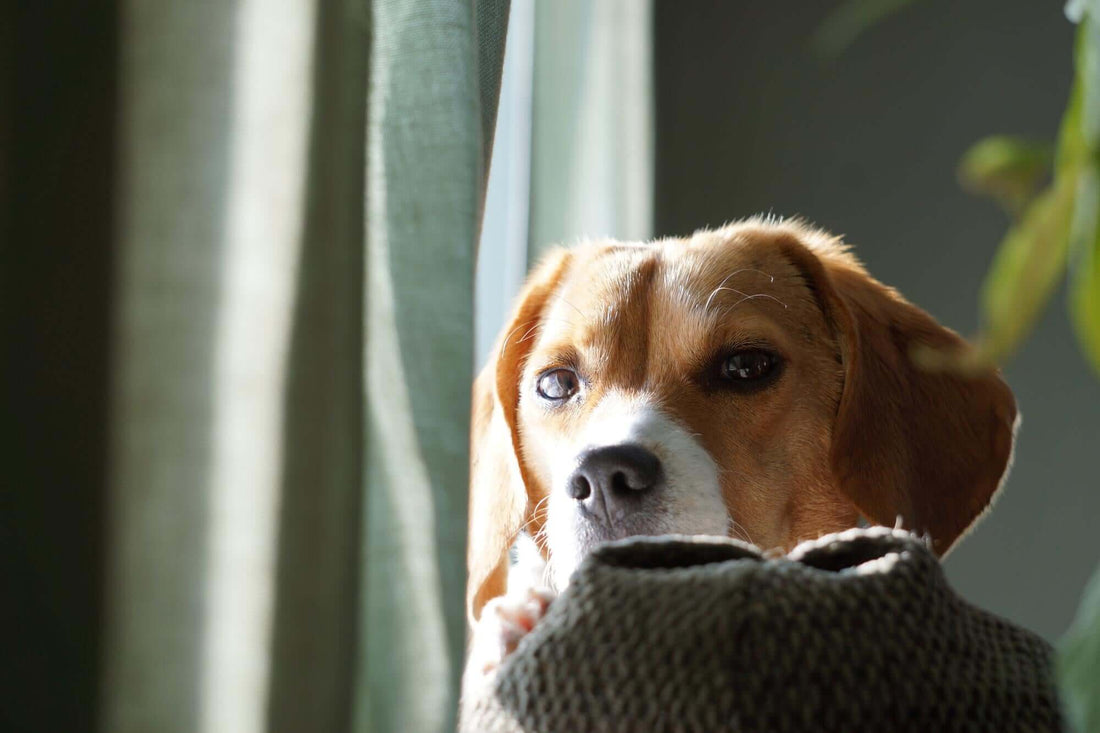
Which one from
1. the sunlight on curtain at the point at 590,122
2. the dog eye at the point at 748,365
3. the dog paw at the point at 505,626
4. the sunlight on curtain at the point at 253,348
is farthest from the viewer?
the sunlight on curtain at the point at 590,122

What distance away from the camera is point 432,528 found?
796 mm

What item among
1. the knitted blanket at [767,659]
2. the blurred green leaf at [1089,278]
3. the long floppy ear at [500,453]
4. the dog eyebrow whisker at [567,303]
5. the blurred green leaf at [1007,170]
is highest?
the blurred green leaf at [1007,170]

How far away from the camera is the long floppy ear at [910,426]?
1324 millimetres

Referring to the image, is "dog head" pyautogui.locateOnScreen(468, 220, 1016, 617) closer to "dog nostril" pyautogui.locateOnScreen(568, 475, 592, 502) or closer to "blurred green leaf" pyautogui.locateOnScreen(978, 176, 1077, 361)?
"dog nostril" pyautogui.locateOnScreen(568, 475, 592, 502)

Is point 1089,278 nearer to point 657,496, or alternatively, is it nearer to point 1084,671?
point 1084,671

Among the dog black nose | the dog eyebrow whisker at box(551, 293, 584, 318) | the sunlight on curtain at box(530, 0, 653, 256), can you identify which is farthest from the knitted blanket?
the sunlight on curtain at box(530, 0, 653, 256)

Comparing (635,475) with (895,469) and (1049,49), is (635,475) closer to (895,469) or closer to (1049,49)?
(895,469)

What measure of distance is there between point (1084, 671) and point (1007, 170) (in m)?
0.20

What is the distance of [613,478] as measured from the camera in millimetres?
1221

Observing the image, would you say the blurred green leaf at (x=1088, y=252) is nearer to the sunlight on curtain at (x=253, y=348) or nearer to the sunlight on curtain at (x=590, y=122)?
the sunlight on curtain at (x=253, y=348)

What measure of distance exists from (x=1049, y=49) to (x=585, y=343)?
2.90 m

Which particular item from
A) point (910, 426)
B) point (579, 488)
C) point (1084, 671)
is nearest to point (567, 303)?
point (579, 488)

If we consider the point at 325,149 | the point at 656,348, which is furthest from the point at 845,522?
the point at 325,149

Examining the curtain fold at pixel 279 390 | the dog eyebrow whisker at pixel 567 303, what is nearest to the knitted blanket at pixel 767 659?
the curtain fold at pixel 279 390
